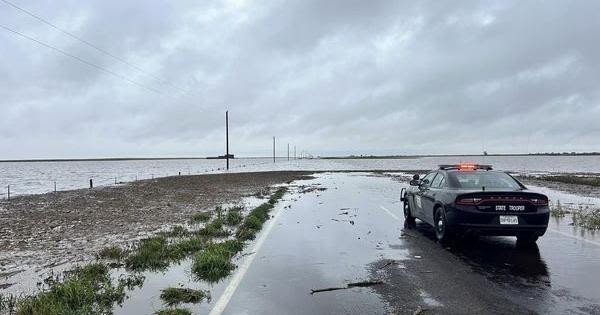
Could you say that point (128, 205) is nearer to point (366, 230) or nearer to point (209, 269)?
point (366, 230)

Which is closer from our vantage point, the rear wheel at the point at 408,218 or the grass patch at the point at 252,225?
the grass patch at the point at 252,225

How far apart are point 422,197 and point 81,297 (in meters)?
8.15

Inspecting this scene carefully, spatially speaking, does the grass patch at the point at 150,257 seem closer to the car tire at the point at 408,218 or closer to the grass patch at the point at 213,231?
the grass patch at the point at 213,231

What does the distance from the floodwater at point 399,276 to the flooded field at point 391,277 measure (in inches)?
0.5

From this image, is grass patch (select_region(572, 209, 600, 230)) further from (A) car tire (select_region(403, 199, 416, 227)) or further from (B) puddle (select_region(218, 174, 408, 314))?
(B) puddle (select_region(218, 174, 408, 314))

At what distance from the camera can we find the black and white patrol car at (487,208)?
903 cm

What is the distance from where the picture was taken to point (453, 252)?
358 inches

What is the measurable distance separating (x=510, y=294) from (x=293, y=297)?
280 centimetres

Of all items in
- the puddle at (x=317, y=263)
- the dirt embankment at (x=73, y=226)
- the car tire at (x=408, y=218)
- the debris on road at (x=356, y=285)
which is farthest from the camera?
the car tire at (x=408, y=218)

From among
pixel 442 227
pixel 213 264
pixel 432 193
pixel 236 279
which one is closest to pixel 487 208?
pixel 442 227

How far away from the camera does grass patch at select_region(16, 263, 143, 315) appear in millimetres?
5449

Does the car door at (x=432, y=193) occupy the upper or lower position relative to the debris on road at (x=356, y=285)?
upper

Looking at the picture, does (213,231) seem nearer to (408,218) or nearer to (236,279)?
(236,279)

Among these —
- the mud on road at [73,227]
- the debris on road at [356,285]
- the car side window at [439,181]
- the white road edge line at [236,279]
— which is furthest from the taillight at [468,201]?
the mud on road at [73,227]
